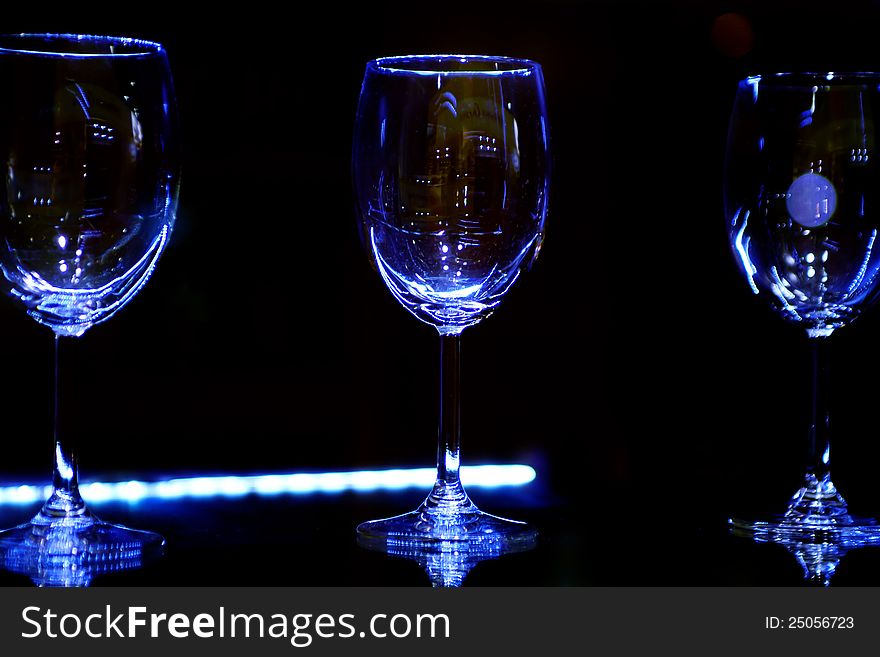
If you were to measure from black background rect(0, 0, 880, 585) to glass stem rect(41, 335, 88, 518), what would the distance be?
0.46 meters

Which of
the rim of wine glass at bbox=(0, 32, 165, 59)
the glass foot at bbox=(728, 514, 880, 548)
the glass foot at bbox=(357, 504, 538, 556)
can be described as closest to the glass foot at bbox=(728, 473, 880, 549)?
the glass foot at bbox=(728, 514, 880, 548)

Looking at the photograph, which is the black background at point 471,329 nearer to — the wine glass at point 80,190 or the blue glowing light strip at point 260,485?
the blue glowing light strip at point 260,485

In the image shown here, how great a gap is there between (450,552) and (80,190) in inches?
9.7

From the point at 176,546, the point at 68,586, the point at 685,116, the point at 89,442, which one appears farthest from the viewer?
the point at 685,116

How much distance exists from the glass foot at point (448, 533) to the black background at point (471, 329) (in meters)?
0.45

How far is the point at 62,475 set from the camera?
68 centimetres

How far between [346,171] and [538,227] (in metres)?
0.57

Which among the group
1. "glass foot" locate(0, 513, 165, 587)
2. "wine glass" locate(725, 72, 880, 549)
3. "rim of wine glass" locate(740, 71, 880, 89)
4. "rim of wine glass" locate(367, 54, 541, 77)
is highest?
"rim of wine glass" locate(367, 54, 541, 77)

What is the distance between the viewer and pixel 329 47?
1.23 meters

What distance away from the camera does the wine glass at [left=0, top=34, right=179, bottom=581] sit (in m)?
0.62

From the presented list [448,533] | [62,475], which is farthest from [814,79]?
[62,475]

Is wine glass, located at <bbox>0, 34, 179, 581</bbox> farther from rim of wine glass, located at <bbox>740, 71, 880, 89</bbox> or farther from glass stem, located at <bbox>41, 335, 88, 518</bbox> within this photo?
rim of wine glass, located at <bbox>740, 71, 880, 89</bbox>

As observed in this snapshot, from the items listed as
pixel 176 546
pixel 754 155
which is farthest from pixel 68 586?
pixel 754 155

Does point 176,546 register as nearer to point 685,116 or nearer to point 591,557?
point 591,557
